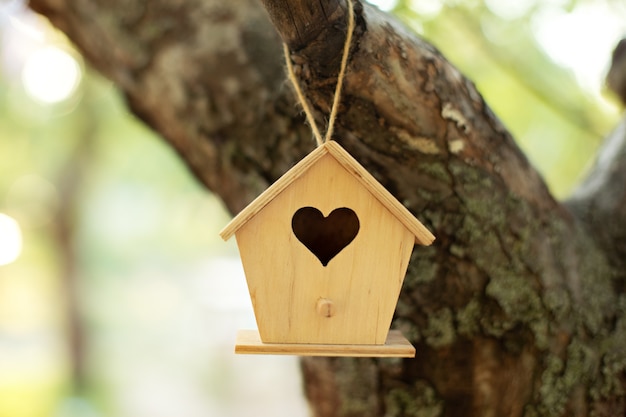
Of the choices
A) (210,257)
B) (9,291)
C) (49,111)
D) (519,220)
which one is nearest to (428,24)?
(519,220)

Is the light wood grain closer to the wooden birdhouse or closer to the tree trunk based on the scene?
the wooden birdhouse

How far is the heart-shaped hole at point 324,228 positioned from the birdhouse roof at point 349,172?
158mm

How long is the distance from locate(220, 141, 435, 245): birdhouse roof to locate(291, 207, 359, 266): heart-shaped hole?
158 mm

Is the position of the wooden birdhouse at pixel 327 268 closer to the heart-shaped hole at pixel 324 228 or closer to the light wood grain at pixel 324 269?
the light wood grain at pixel 324 269

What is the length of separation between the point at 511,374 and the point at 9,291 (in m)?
7.90

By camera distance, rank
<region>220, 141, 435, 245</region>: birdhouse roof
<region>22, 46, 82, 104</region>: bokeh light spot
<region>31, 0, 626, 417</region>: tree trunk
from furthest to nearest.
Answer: <region>22, 46, 82, 104</region>: bokeh light spot, <region>31, 0, 626, 417</region>: tree trunk, <region>220, 141, 435, 245</region>: birdhouse roof

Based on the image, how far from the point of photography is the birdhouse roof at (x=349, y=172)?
827 mm

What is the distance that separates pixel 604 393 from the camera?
1.19 metres

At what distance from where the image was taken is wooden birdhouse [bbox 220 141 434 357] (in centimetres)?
86

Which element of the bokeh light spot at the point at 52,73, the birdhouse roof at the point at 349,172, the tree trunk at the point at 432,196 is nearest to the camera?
the birdhouse roof at the point at 349,172

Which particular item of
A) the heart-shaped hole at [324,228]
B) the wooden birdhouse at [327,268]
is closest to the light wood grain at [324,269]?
the wooden birdhouse at [327,268]

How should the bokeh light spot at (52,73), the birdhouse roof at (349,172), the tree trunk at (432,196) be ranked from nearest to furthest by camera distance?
the birdhouse roof at (349,172) < the tree trunk at (432,196) < the bokeh light spot at (52,73)

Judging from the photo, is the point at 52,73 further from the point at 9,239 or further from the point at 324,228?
the point at 324,228

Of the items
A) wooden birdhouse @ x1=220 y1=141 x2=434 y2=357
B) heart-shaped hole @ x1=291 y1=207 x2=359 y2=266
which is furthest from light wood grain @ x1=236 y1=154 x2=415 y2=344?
heart-shaped hole @ x1=291 y1=207 x2=359 y2=266
